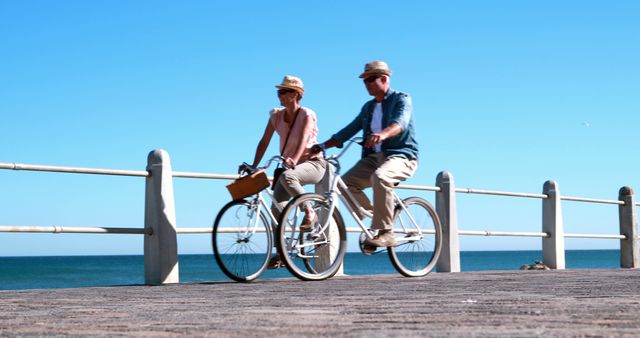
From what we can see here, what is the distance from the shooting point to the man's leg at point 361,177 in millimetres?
8453

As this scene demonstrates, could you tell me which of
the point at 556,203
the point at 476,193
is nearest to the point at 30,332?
the point at 476,193

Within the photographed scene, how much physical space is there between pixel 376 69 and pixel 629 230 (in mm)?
8069

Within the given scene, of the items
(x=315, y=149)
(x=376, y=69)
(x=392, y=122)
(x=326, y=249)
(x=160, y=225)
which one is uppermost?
(x=376, y=69)

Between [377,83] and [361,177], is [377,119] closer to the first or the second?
[377,83]

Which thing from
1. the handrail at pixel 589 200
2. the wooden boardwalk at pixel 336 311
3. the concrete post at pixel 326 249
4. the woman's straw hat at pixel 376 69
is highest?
the woman's straw hat at pixel 376 69

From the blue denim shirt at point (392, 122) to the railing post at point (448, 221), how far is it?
2.97m

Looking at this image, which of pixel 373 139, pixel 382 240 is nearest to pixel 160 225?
pixel 382 240

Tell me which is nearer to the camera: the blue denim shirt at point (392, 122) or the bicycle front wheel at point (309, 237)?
the bicycle front wheel at point (309, 237)

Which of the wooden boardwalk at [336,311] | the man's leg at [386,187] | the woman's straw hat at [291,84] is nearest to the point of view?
the wooden boardwalk at [336,311]

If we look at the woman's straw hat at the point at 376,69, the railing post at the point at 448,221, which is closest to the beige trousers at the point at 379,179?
the woman's straw hat at the point at 376,69

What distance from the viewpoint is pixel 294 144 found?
27.5 ft

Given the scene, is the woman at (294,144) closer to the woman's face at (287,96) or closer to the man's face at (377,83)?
the woman's face at (287,96)

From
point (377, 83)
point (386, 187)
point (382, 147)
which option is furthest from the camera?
point (382, 147)

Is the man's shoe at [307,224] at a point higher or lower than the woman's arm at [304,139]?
lower
